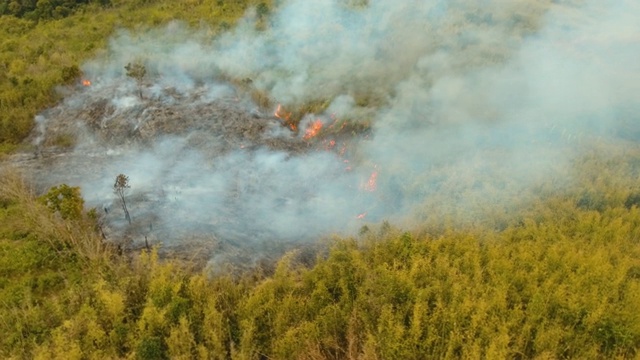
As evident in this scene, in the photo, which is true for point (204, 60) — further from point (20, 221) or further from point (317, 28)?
point (20, 221)

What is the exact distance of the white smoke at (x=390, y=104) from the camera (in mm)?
11070

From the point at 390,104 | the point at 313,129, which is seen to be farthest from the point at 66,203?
the point at 390,104

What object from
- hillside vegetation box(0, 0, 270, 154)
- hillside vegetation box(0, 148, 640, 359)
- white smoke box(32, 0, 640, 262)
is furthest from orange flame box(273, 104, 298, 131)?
hillside vegetation box(0, 0, 270, 154)

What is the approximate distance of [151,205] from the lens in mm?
11164

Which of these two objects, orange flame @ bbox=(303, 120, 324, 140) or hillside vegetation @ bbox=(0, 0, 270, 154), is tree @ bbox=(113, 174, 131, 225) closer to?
orange flame @ bbox=(303, 120, 324, 140)

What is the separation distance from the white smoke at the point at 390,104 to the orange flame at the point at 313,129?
607mm

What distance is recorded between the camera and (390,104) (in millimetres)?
14148

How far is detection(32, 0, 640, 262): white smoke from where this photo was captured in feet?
36.3

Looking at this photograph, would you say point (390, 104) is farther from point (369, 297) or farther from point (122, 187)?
point (122, 187)

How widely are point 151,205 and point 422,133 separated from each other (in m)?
7.69

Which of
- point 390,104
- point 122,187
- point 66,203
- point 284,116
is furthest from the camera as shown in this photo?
point 284,116

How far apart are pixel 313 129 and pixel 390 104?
2.59 metres

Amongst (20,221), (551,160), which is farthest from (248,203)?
(551,160)

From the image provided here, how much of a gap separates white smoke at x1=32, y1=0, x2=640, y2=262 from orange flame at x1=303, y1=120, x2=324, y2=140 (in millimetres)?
607
